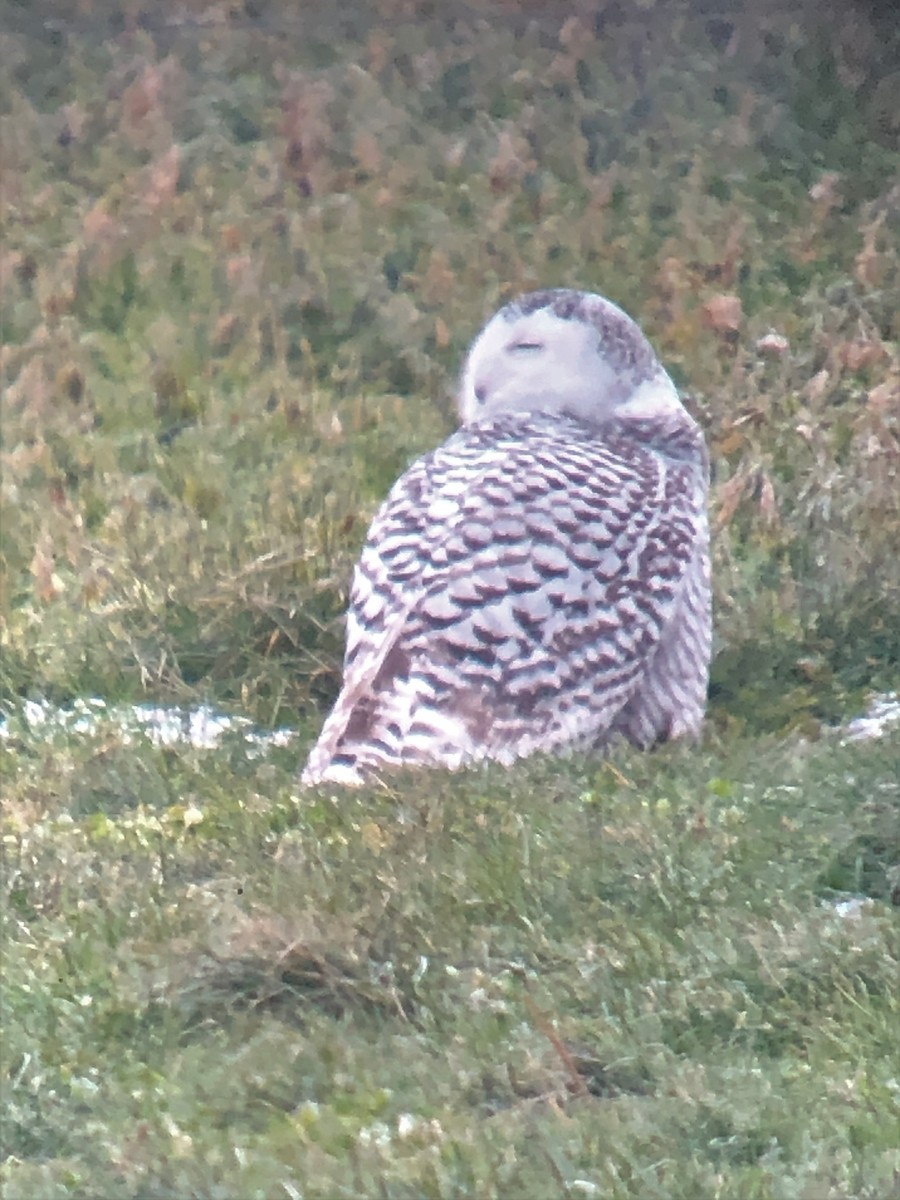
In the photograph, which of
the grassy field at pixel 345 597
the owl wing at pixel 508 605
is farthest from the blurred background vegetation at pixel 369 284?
Answer: the owl wing at pixel 508 605

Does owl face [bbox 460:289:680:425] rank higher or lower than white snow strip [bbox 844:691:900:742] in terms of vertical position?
higher

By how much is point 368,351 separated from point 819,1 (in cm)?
228

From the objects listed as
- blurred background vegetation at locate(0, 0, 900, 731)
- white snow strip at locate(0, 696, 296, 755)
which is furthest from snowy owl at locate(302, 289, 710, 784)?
blurred background vegetation at locate(0, 0, 900, 731)

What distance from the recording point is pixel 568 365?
237 inches

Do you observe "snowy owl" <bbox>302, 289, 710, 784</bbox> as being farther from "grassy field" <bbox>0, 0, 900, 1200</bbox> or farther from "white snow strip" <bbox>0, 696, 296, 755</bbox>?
"white snow strip" <bbox>0, 696, 296, 755</bbox>

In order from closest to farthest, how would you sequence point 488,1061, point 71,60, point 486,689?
1. point 488,1061
2. point 486,689
3. point 71,60

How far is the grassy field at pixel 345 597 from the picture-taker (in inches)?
132

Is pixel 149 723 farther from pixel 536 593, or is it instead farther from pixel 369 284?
pixel 369 284

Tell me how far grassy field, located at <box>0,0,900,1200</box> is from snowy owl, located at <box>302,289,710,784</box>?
0.71 feet

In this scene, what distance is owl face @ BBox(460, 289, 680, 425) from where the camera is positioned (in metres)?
5.96

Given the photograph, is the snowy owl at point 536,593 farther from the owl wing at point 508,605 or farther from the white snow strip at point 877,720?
the white snow strip at point 877,720

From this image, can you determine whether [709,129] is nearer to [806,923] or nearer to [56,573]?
[56,573]

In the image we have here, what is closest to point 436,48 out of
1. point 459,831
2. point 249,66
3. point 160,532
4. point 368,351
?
point 249,66

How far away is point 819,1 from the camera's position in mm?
7539
